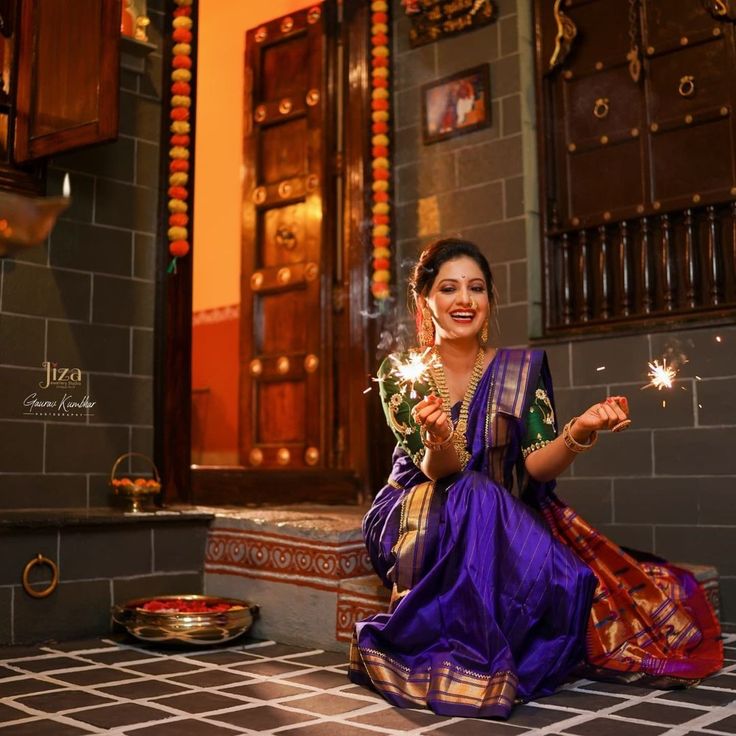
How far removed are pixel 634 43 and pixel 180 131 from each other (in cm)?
212

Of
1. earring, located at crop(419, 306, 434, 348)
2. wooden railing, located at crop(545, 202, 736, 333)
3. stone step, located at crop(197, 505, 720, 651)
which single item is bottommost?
stone step, located at crop(197, 505, 720, 651)

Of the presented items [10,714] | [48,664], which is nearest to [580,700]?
[10,714]

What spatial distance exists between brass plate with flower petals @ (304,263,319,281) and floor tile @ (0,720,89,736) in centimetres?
329

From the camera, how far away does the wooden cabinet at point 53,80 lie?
343 cm

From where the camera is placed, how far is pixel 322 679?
2.66 metres

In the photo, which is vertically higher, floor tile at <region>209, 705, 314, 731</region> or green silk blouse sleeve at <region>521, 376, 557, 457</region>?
green silk blouse sleeve at <region>521, 376, 557, 457</region>

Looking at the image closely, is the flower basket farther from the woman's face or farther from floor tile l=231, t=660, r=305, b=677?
the woman's face

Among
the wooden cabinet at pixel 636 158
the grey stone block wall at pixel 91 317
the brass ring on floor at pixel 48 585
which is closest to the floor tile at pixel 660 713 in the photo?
the wooden cabinet at pixel 636 158

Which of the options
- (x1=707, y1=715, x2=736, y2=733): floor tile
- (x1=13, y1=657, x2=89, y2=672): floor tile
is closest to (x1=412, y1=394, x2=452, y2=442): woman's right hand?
(x1=707, y1=715, x2=736, y2=733): floor tile

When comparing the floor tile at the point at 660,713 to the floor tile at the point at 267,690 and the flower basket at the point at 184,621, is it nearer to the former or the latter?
the floor tile at the point at 267,690

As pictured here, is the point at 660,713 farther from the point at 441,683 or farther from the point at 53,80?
the point at 53,80

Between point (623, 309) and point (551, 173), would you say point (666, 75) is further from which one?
point (623, 309)

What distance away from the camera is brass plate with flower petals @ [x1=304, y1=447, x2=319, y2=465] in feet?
16.5

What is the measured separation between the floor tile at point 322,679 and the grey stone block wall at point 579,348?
1691mm
